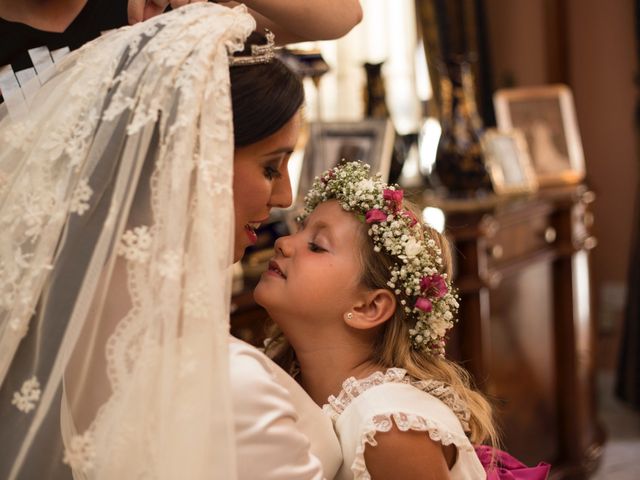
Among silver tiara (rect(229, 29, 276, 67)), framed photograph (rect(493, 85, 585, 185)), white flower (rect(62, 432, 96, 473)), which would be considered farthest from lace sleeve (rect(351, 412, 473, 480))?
framed photograph (rect(493, 85, 585, 185))

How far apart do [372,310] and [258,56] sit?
1.80 ft

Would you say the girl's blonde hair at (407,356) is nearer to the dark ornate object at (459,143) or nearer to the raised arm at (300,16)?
the raised arm at (300,16)

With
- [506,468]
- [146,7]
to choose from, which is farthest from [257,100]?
[506,468]

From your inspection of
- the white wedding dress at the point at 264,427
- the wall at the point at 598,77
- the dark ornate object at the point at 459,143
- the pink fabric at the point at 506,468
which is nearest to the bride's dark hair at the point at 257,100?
the white wedding dress at the point at 264,427

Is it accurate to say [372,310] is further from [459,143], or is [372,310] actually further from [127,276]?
[459,143]

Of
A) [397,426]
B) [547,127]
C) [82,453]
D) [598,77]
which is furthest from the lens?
[598,77]

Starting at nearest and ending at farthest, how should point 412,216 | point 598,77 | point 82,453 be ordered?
point 82,453 → point 412,216 → point 598,77

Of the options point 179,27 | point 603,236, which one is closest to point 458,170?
point 603,236

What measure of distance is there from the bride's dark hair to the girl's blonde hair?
15.5 inches

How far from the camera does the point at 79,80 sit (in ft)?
4.57

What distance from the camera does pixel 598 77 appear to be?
17.3ft

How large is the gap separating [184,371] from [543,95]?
142 inches

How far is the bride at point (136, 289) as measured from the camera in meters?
1.22

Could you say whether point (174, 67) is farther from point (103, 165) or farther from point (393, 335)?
point (393, 335)
